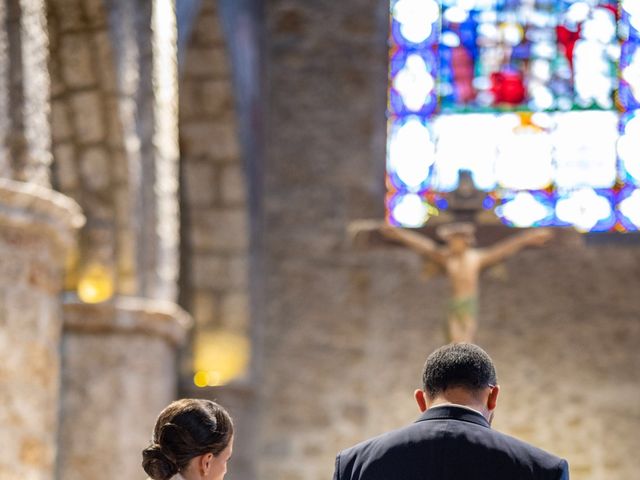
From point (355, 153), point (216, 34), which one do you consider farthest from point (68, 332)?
point (355, 153)

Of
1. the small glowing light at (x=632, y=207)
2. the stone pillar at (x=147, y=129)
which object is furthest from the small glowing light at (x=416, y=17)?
the stone pillar at (x=147, y=129)

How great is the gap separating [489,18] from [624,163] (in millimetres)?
1632

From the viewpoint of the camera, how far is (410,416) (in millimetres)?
9484

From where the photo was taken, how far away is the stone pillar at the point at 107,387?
6281 mm

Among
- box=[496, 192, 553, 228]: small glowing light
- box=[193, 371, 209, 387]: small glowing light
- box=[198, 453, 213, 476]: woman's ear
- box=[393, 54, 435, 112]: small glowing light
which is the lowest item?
box=[193, 371, 209, 387]: small glowing light

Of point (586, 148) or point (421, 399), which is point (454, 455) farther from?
point (586, 148)

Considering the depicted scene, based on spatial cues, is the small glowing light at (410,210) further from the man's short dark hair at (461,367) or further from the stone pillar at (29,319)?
the man's short dark hair at (461,367)

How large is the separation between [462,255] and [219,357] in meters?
2.73

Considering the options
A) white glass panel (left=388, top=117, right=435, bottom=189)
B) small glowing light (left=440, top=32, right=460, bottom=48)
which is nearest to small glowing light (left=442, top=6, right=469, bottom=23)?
small glowing light (left=440, top=32, right=460, bottom=48)

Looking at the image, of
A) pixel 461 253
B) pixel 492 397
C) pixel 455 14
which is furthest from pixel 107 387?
pixel 455 14

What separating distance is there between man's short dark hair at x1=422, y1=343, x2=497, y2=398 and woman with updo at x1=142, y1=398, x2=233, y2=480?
1.24 ft

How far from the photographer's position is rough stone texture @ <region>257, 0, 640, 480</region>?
9.30 metres

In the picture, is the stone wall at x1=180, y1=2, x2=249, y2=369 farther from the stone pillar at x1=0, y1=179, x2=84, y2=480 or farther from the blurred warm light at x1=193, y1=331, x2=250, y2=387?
the stone pillar at x1=0, y1=179, x2=84, y2=480

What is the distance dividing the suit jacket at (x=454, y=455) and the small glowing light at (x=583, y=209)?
779cm
